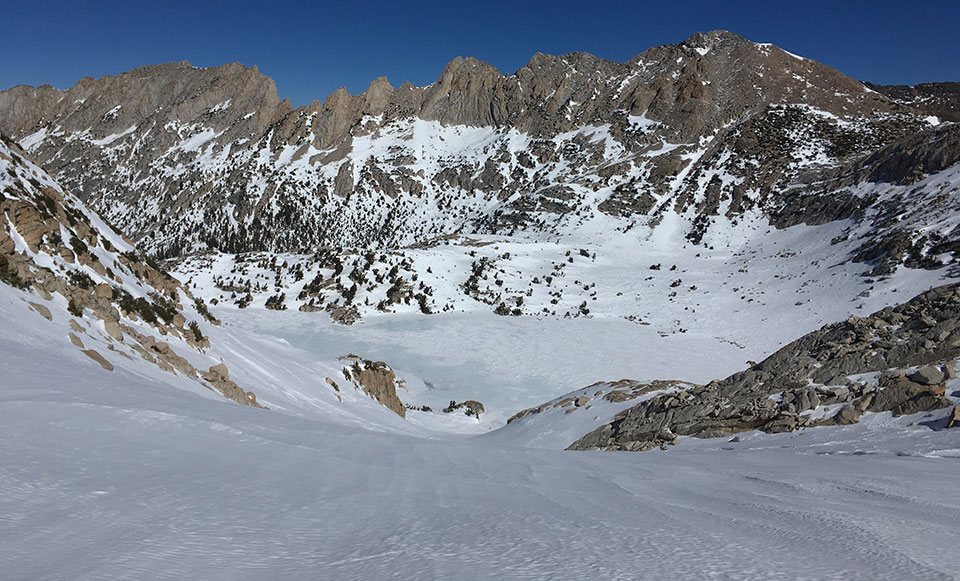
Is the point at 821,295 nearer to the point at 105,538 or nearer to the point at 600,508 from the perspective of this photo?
the point at 600,508

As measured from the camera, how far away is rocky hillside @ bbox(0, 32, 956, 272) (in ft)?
243

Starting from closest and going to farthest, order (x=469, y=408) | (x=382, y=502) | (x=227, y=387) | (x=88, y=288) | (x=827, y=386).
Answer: (x=382, y=502) → (x=827, y=386) → (x=227, y=387) → (x=88, y=288) → (x=469, y=408)

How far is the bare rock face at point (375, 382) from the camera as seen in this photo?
65.0 ft

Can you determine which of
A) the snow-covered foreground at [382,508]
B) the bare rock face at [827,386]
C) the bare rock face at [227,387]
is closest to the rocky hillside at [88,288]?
the bare rock face at [227,387]

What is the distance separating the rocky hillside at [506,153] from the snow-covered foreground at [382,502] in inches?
2093

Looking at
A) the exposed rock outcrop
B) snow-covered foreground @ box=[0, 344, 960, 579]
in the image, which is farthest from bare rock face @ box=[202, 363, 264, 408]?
the exposed rock outcrop

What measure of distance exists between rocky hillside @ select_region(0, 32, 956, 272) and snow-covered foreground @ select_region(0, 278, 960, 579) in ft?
174

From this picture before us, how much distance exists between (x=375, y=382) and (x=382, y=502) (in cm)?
1679

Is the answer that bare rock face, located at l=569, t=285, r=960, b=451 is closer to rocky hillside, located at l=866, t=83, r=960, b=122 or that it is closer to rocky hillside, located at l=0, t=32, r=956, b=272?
rocky hillside, located at l=0, t=32, r=956, b=272

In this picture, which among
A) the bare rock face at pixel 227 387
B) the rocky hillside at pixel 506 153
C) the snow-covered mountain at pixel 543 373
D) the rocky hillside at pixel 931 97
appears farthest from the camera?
the rocky hillside at pixel 931 97

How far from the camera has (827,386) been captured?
1121 centimetres

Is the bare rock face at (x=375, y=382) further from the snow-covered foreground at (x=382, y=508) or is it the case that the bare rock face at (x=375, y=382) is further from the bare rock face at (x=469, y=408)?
the snow-covered foreground at (x=382, y=508)

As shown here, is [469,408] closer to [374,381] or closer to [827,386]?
[374,381]

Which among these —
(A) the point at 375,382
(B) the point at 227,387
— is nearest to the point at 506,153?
(A) the point at 375,382
